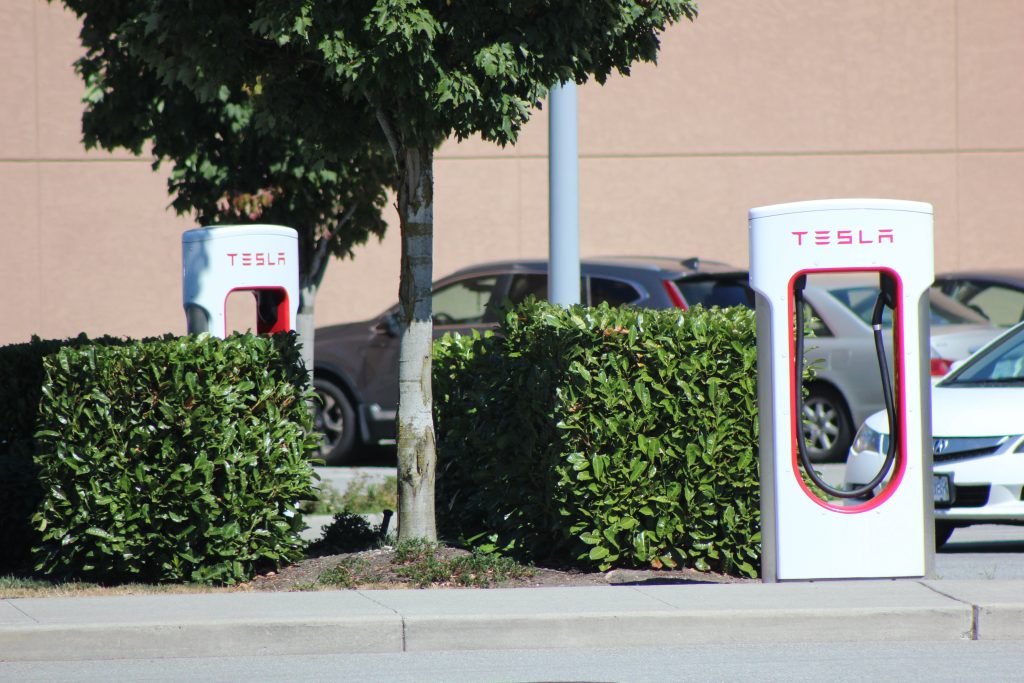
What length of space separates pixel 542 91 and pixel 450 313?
5.93m

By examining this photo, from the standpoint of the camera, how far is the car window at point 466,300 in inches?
493

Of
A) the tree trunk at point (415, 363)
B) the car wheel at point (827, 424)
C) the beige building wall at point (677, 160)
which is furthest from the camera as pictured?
the beige building wall at point (677, 160)

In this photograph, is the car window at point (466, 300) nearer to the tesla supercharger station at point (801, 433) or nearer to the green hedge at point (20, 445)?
the green hedge at point (20, 445)

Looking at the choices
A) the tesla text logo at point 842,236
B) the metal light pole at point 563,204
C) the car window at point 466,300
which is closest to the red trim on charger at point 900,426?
the tesla text logo at point 842,236

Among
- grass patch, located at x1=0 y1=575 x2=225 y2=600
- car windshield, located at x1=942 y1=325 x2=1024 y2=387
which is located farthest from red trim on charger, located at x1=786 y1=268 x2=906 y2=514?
grass patch, located at x1=0 y1=575 x2=225 y2=600

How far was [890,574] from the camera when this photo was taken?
21.8ft

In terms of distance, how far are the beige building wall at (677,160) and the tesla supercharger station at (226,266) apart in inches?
341

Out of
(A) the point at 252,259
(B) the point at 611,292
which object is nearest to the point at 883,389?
(A) the point at 252,259

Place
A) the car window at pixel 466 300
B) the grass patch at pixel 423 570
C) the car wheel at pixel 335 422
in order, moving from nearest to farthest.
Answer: the grass patch at pixel 423 570 < the car window at pixel 466 300 < the car wheel at pixel 335 422

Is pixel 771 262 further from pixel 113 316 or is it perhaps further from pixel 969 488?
pixel 113 316

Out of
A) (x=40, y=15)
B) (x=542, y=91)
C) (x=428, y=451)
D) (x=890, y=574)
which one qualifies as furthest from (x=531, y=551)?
(x=40, y=15)

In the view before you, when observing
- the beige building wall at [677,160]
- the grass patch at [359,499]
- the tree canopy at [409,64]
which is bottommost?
the grass patch at [359,499]

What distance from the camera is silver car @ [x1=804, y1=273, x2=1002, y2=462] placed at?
12.1 metres

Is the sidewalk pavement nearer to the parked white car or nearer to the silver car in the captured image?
the parked white car
